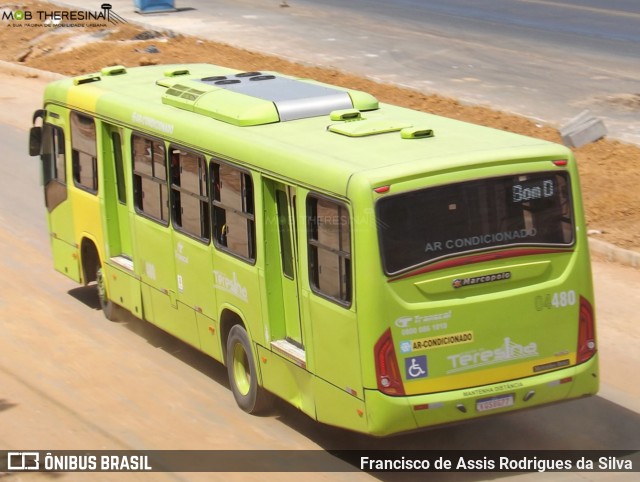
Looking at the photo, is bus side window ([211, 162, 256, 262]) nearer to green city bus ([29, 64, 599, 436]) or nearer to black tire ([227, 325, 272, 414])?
green city bus ([29, 64, 599, 436])

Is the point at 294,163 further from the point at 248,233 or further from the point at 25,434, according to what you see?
the point at 25,434

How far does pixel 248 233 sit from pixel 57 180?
4.90 metres

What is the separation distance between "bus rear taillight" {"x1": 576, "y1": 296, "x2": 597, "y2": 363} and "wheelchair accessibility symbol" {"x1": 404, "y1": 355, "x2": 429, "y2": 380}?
1398 millimetres

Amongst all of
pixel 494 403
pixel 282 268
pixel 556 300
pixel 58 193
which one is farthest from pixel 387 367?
pixel 58 193

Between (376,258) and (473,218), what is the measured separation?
87 cm

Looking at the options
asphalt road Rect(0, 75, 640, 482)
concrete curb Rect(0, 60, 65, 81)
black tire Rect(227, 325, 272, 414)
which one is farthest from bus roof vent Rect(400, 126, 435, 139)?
concrete curb Rect(0, 60, 65, 81)

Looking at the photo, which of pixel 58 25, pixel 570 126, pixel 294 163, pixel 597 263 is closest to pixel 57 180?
pixel 294 163

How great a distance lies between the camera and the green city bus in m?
9.52

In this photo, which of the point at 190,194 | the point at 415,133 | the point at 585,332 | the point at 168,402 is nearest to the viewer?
the point at 585,332

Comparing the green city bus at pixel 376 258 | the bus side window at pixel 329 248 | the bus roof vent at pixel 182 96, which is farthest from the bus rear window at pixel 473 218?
the bus roof vent at pixel 182 96

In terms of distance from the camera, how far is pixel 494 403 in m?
9.81

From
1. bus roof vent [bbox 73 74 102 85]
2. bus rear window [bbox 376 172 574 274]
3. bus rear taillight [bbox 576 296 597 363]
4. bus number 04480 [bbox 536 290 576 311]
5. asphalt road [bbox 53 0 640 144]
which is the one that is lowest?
asphalt road [bbox 53 0 640 144]

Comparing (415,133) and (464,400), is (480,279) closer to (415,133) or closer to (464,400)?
(464,400)

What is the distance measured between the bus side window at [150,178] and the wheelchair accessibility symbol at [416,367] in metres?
3.97
